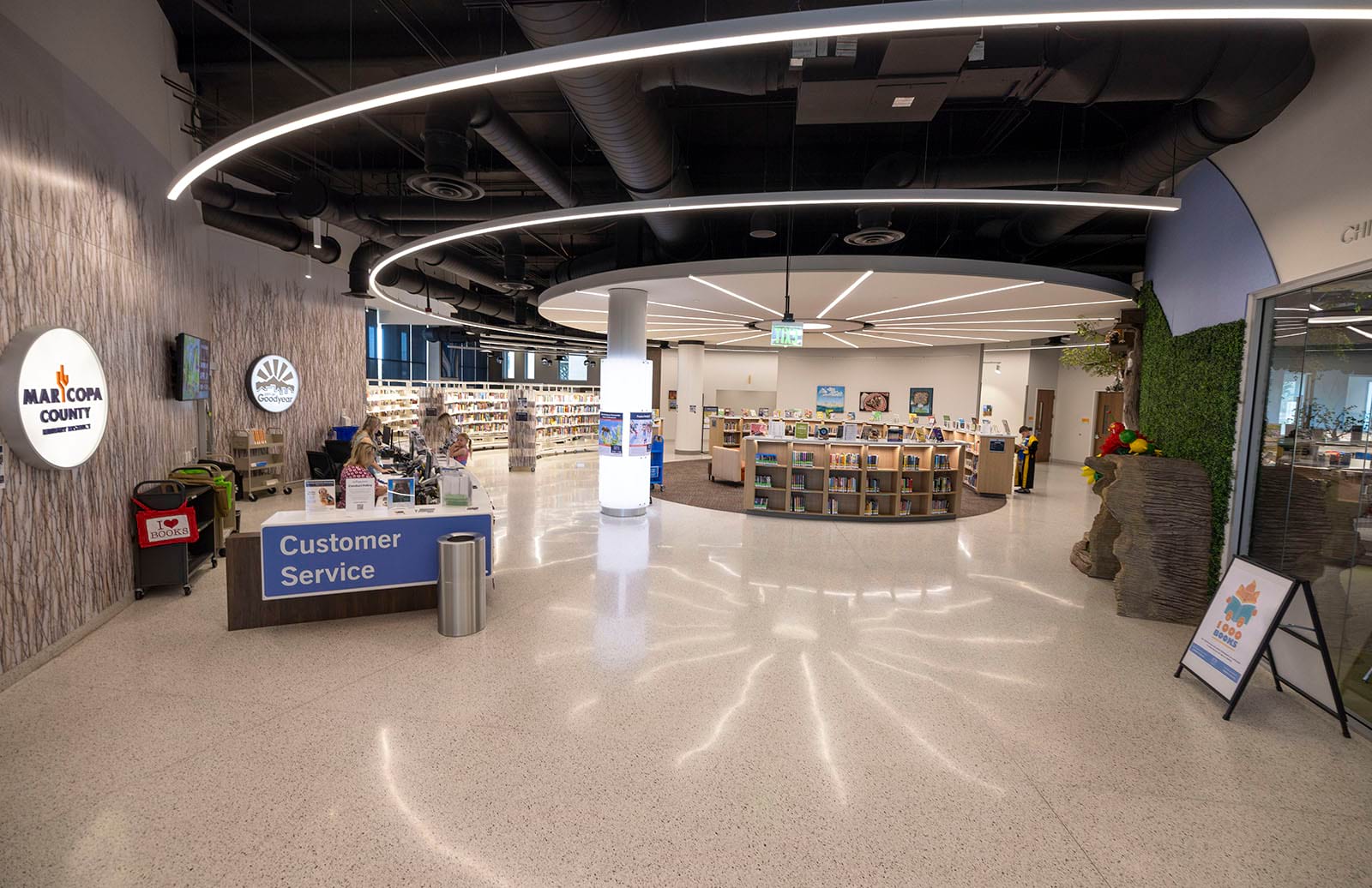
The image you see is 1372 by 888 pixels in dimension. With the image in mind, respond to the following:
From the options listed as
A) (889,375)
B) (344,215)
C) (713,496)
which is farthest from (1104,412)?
(344,215)

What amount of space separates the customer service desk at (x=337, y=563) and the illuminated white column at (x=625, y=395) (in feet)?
14.3

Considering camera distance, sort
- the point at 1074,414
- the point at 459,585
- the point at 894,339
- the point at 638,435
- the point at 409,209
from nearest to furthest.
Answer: the point at 459,585 → the point at 409,209 → the point at 638,435 → the point at 894,339 → the point at 1074,414

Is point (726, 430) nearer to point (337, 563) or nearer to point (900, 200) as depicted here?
point (900, 200)

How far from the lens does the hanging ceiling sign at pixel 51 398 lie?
3.88 metres

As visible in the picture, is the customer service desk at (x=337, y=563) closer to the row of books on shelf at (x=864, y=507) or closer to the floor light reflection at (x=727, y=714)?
the floor light reflection at (x=727, y=714)

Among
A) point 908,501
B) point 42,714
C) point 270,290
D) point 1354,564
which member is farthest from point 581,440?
point 1354,564

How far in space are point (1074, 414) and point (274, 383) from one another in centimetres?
2118

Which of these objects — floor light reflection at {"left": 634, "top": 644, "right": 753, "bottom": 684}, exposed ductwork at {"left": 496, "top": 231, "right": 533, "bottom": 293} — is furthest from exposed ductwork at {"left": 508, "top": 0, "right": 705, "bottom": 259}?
exposed ductwork at {"left": 496, "top": 231, "right": 533, "bottom": 293}

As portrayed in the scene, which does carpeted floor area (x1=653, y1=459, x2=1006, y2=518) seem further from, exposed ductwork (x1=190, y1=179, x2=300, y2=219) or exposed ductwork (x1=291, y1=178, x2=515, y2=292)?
exposed ductwork (x1=190, y1=179, x2=300, y2=219)

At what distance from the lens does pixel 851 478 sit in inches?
411

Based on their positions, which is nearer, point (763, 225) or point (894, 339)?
point (763, 225)

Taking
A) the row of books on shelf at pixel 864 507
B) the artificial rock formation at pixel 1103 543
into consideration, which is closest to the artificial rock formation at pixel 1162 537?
the artificial rock formation at pixel 1103 543

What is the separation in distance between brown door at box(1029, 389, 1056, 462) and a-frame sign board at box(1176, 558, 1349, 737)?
16012 mm

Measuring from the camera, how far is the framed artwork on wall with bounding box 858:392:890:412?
19281mm
